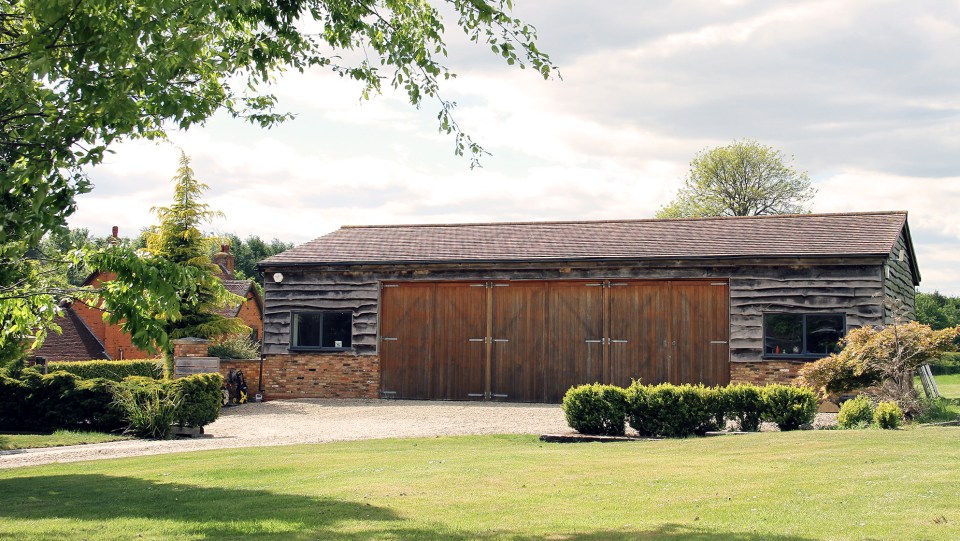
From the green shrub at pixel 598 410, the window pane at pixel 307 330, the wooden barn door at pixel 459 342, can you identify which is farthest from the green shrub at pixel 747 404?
the window pane at pixel 307 330

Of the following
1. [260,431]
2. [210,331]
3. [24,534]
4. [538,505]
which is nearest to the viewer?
[24,534]

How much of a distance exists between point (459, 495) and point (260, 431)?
31.8 ft

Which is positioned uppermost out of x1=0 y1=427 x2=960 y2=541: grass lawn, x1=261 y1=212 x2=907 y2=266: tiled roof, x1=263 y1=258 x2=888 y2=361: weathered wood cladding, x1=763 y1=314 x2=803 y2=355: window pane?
x1=261 y1=212 x2=907 y2=266: tiled roof

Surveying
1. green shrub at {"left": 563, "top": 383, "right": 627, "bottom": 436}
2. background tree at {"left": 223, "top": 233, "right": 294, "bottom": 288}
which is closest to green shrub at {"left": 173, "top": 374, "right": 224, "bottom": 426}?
green shrub at {"left": 563, "top": 383, "right": 627, "bottom": 436}

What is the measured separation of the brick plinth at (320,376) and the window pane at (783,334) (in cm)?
970

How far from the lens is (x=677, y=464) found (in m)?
10.9

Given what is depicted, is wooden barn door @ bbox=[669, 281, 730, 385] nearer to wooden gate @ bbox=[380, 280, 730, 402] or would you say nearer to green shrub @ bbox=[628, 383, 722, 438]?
wooden gate @ bbox=[380, 280, 730, 402]

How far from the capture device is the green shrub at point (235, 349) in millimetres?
28669

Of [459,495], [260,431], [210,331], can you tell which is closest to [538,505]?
[459,495]

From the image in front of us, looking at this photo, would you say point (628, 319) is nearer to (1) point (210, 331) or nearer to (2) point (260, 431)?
(2) point (260, 431)

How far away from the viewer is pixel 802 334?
70.0 ft

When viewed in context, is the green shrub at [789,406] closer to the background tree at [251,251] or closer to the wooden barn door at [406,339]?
the wooden barn door at [406,339]

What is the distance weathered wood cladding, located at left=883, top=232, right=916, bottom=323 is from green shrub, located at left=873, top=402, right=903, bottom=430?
17.7 ft

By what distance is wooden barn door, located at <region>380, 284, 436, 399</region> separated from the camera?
78.4 feet
